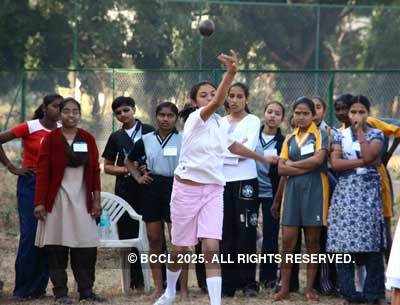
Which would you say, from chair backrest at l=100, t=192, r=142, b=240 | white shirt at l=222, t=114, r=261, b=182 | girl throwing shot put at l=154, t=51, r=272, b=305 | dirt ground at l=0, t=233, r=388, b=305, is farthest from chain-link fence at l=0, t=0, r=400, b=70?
girl throwing shot put at l=154, t=51, r=272, b=305

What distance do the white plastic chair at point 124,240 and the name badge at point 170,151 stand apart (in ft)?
2.37

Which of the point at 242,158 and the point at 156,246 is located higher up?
the point at 242,158

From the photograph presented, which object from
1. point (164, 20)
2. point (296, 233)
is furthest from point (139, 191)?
point (164, 20)

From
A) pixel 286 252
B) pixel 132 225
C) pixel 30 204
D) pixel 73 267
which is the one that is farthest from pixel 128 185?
pixel 286 252

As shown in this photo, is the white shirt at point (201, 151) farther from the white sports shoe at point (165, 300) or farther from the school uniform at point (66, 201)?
the school uniform at point (66, 201)

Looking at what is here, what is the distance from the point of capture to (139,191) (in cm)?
1049

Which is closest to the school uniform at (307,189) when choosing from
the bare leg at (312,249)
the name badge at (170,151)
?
the bare leg at (312,249)

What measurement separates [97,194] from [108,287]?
1459 mm

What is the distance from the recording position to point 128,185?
1051 centimetres

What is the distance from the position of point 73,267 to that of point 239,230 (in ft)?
4.93

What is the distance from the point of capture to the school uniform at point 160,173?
32.6 ft

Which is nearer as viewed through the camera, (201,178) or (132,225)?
(201,178)

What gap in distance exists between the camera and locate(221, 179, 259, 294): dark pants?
9938mm

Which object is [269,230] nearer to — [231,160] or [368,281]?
[231,160]
